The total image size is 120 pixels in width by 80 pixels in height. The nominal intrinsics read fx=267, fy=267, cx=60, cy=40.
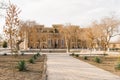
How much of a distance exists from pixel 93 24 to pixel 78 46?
25242 millimetres

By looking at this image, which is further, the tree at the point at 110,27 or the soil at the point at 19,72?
the tree at the point at 110,27

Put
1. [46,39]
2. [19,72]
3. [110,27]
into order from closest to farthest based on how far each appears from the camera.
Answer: [19,72] → [110,27] → [46,39]

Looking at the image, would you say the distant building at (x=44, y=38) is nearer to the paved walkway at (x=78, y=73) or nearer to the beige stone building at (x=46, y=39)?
the beige stone building at (x=46, y=39)

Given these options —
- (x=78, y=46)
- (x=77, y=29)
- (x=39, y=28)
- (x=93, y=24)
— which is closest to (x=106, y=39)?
(x=93, y=24)

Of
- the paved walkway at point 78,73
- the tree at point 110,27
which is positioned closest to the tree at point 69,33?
the tree at point 110,27

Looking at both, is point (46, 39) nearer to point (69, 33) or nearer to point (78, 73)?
point (69, 33)

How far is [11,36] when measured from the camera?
1756 centimetres

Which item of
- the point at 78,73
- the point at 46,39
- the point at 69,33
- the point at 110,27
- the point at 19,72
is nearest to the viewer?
the point at 78,73

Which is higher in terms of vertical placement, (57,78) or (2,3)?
(2,3)

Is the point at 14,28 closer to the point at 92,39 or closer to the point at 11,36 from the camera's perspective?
the point at 11,36

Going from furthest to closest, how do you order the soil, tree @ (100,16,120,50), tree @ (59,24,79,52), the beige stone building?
tree @ (59,24,79,52) → the beige stone building → tree @ (100,16,120,50) → the soil

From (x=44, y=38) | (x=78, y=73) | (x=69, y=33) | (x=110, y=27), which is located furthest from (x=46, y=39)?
(x=78, y=73)

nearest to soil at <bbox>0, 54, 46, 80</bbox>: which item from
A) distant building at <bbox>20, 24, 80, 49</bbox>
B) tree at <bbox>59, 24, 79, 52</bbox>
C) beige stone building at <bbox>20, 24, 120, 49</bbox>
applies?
beige stone building at <bbox>20, 24, 120, 49</bbox>

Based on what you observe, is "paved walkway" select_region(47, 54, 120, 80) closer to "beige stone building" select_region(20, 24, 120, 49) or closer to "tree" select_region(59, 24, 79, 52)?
"beige stone building" select_region(20, 24, 120, 49)
